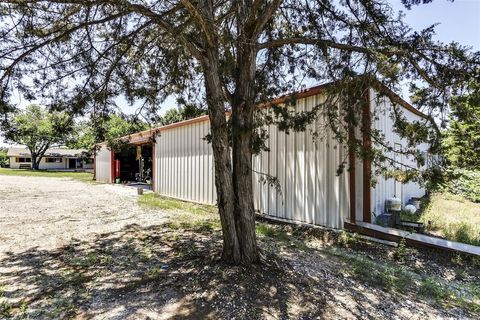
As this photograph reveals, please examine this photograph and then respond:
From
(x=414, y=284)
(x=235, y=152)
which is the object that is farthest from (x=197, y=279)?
(x=414, y=284)

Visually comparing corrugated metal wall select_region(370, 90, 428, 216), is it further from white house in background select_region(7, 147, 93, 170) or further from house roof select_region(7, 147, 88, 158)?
house roof select_region(7, 147, 88, 158)

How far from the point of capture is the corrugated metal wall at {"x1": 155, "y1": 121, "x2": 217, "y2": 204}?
9.26 metres

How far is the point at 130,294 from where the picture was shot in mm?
3137

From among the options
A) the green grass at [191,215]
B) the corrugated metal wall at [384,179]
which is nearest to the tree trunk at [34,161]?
the green grass at [191,215]

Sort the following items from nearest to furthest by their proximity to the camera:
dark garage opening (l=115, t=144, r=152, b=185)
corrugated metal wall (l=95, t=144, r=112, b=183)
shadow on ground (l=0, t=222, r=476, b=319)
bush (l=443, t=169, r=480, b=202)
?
shadow on ground (l=0, t=222, r=476, b=319) → bush (l=443, t=169, r=480, b=202) → dark garage opening (l=115, t=144, r=152, b=185) → corrugated metal wall (l=95, t=144, r=112, b=183)

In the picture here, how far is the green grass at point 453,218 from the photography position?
518 centimetres

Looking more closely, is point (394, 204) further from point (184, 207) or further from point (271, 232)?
point (184, 207)

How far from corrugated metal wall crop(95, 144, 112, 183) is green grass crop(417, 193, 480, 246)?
1640cm

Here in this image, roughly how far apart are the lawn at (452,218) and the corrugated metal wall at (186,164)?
5.53 meters

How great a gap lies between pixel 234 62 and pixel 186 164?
6692mm

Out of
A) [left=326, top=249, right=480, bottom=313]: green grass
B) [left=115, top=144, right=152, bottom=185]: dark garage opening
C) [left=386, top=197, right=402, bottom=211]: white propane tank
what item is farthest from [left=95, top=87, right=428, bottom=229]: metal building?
[left=115, top=144, right=152, bottom=185]: dark garage opening

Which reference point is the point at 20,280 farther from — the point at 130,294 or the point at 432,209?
the point at 432,209

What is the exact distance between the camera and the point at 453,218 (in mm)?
6672

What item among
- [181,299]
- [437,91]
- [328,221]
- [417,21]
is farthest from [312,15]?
[181,299]
